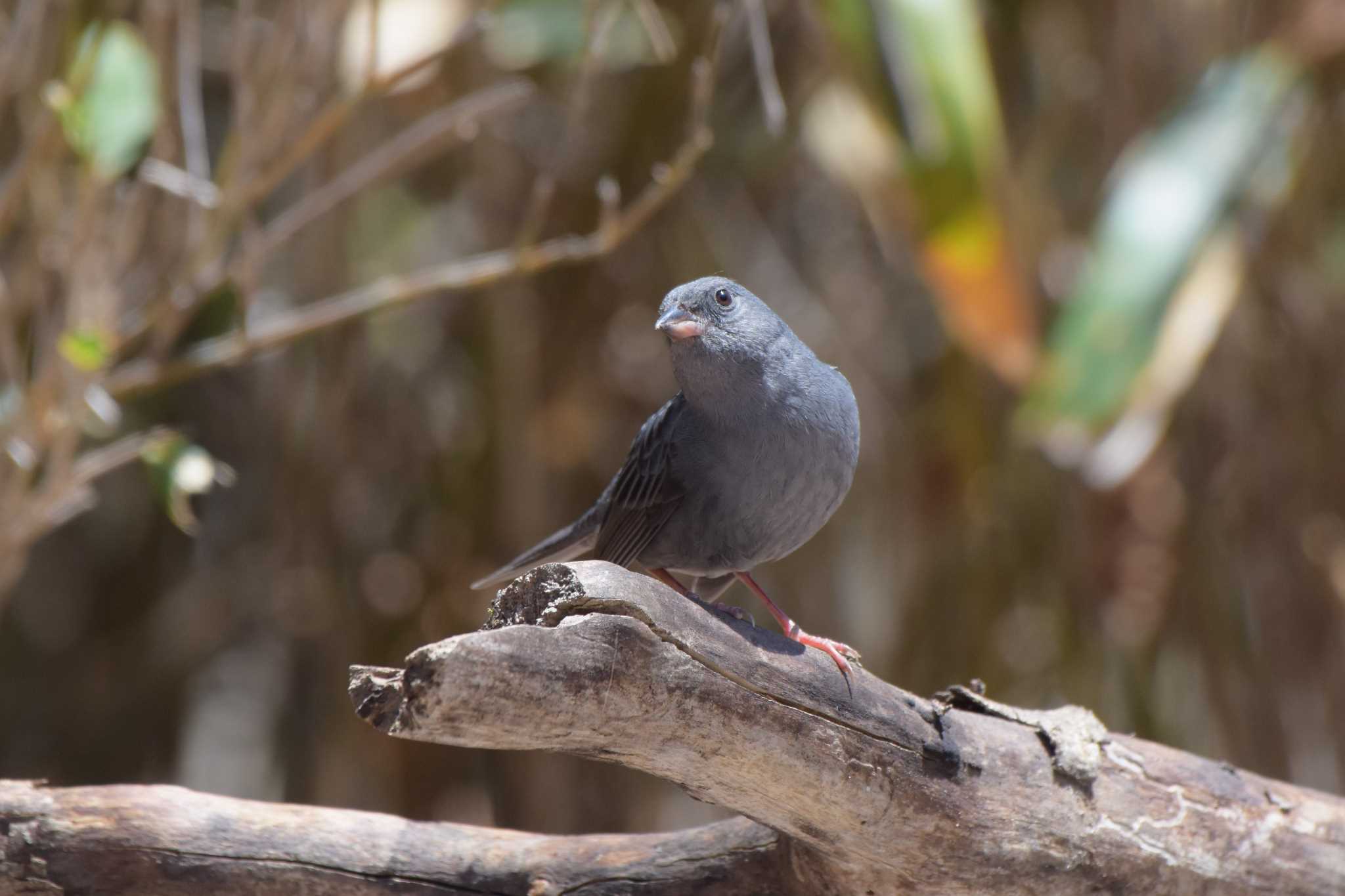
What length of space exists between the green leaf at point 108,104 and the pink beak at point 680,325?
1342mm

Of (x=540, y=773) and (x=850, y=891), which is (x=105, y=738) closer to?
(x=540, y=773)

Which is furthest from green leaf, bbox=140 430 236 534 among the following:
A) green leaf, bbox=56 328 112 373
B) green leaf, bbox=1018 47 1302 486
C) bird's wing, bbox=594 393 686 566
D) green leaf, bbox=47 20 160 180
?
green leaf, bbox=1018 47 1302 486

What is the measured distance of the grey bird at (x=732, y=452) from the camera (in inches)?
111

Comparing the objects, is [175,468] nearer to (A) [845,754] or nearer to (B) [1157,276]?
(A) [845,754]

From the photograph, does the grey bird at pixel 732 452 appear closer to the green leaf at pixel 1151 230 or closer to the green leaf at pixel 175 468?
the green leaf at pixel 175 468

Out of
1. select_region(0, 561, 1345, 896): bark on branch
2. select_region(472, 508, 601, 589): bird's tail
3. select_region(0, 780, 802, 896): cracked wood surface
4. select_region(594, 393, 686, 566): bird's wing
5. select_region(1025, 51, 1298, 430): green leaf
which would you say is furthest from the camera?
select_region(1025, 51, 1298, 430): green leaf

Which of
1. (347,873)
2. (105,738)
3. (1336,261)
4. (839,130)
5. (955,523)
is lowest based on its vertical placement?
(347,873)

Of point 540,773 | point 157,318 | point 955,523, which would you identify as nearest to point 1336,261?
point 955,523

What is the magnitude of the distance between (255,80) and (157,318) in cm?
69

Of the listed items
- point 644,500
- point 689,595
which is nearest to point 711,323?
point 644,500

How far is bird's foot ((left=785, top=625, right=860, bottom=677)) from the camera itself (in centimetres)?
241

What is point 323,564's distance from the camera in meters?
5.71

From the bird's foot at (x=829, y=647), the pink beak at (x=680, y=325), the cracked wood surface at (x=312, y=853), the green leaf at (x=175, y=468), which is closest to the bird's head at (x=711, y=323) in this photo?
the pink beak at (x=680, y=325)

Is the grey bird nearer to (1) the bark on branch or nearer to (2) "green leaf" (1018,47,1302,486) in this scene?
(1) the bark on branch
